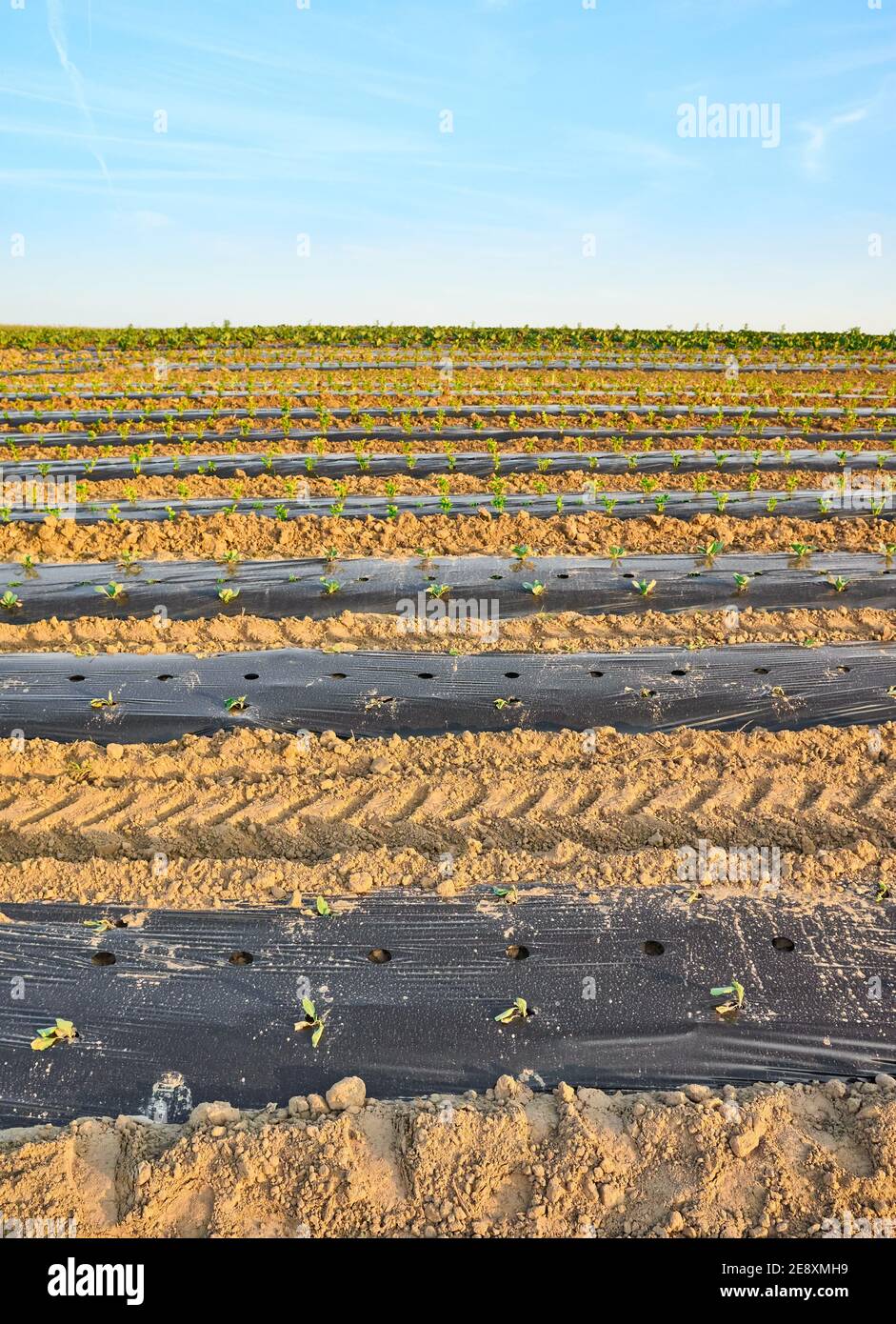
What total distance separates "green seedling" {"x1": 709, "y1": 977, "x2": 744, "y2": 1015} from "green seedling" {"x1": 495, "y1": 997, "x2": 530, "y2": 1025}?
85cm

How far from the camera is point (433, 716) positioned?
5.65m

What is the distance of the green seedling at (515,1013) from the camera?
3.25 metres

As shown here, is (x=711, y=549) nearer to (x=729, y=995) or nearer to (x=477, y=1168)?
(x=729, y=995)

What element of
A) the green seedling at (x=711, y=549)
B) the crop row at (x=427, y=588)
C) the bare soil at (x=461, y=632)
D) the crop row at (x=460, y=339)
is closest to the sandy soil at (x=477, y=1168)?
the bare soil at (x=461, y=632)

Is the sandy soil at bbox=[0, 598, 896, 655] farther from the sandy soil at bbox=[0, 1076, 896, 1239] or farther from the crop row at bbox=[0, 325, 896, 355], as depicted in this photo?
the crop row at bbox=[0, 325, 896, 355]

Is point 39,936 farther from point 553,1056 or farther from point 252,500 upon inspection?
point 252,500

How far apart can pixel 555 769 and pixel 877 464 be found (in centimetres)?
1019

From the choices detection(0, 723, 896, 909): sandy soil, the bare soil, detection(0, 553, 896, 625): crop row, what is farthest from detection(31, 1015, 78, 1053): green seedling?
detection(0, 553, 896, 625): crop row

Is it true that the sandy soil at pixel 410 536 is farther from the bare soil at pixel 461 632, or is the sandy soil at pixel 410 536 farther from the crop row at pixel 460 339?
the crop row at pixel 460 339

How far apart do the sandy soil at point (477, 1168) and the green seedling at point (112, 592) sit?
5.36 m
